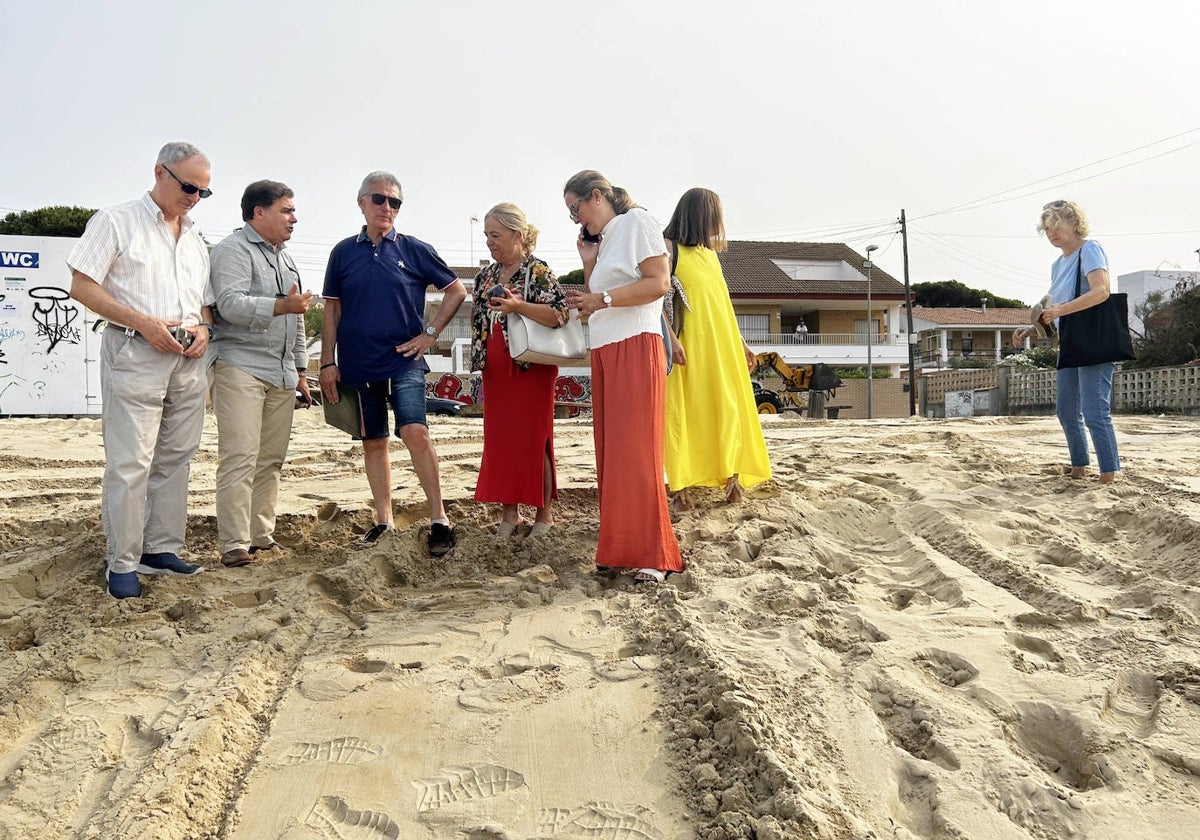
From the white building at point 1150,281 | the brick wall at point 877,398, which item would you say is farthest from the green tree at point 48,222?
the white building at point 1150,281

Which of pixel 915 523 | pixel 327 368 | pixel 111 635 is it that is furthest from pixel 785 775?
pixel 327 368

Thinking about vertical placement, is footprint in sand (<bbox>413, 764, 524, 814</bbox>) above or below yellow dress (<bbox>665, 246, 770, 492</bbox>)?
below

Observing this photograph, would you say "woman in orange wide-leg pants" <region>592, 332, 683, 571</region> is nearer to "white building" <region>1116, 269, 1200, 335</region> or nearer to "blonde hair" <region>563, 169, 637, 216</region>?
"blonde hair" <region>563, 169, 637, 216</region>

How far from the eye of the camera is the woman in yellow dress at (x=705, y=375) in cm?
433

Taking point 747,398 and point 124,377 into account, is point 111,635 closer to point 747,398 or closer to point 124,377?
point 124,377

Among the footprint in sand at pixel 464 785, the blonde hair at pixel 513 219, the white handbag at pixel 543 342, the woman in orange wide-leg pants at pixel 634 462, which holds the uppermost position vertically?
the blonde hair at pixel 513 219

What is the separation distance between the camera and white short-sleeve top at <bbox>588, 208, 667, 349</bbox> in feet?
11.3

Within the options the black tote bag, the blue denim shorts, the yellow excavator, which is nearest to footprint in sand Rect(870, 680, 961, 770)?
the blue denim shorts

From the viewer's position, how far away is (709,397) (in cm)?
443

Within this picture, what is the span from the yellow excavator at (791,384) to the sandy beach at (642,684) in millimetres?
13208

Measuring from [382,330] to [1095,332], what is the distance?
152 inches

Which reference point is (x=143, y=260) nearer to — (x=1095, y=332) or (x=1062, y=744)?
(x=1062, y=744)

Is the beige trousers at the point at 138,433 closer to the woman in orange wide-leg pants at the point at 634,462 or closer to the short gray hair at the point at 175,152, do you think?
the short gray hair at the point at 175,152

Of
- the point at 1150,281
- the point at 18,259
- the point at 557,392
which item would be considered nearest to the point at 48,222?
the point at 18,259
